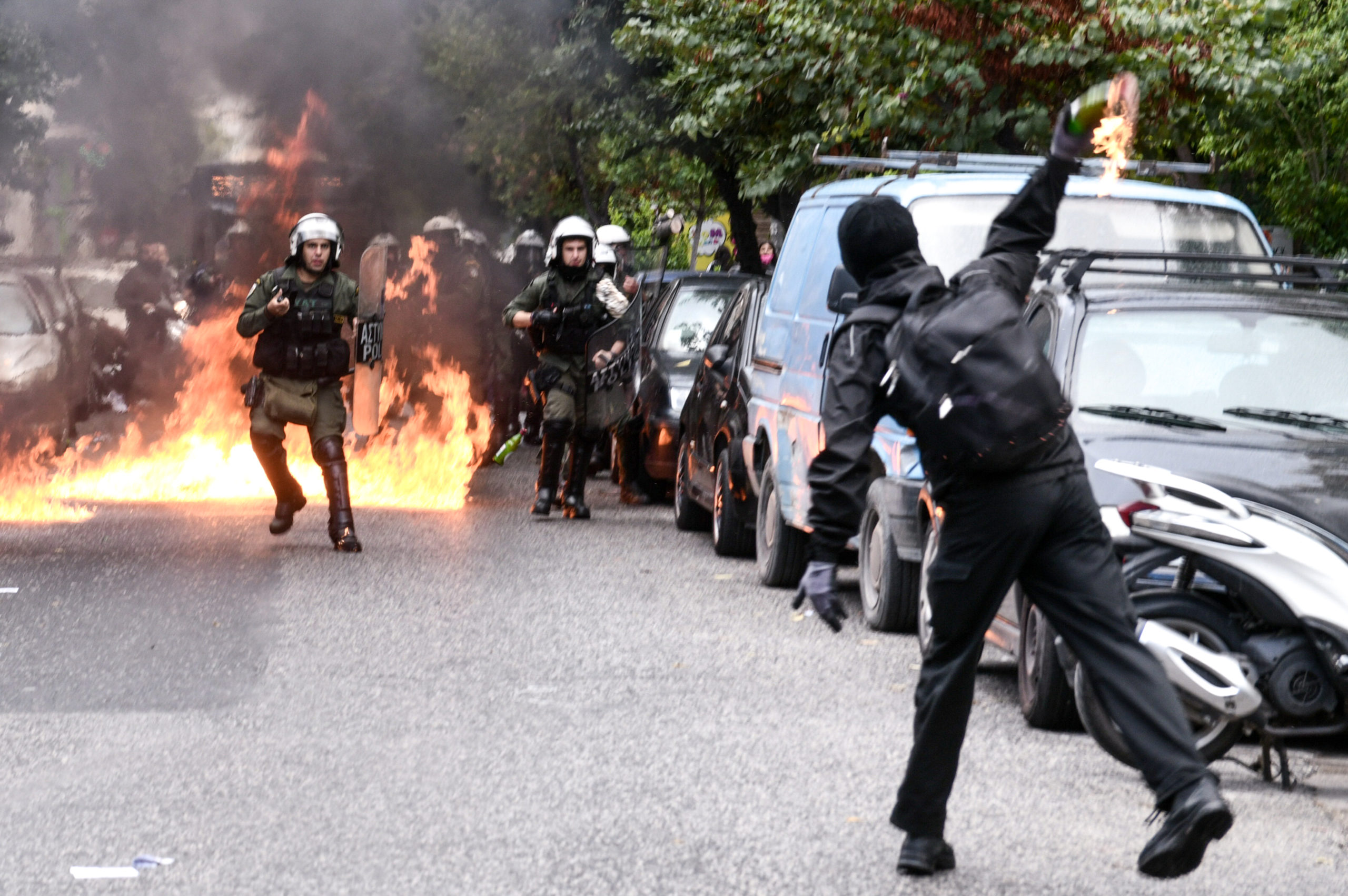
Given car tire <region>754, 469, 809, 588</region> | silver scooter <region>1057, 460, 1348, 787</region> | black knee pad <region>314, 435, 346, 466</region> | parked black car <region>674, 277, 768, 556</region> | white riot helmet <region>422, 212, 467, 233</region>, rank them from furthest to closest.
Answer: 1. white riot helmet <region>422, 212, 467, 233</region>
2. black knee pad <region>314, 435, 346, 466</region>
3. parked black car <region>674, 277, 768, 556</region>
4. car tire <region>754, 469, 809, 588</region>
5. silver scooter <region>1057, 460, 1348, 787</region>

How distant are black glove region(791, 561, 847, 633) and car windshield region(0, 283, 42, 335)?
43.3ft

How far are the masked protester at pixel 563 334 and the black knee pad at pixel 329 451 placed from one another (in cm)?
189

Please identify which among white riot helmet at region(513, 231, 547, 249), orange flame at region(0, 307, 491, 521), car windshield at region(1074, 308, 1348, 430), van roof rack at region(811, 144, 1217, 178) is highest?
van roof rack at region(811, 144, 1217, 178)

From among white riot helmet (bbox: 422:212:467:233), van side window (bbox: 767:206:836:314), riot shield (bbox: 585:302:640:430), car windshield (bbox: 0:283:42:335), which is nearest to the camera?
van side window (bbox: 767:206:836:314)

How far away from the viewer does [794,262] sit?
10188mm

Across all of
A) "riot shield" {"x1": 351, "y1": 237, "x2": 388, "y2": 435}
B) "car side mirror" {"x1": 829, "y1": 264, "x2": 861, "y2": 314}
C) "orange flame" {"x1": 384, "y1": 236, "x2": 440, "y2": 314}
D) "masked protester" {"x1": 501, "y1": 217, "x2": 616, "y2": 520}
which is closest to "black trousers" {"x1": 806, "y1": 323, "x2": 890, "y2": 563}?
"car side mirror" {"x1": 829, "y1": 264, "x2": 861, "y2": 314}

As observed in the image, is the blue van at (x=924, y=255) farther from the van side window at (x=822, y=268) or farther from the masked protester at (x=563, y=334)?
the masked protester at (x=563, y=334)

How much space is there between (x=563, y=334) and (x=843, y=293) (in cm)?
609

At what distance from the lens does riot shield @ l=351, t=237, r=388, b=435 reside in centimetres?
1211

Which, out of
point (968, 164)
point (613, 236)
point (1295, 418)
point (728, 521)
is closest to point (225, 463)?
point (613, 236)

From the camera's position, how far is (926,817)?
16.4ft

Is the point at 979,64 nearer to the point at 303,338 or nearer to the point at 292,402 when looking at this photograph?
the point at 303,338

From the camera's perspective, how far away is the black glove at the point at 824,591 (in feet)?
15.7

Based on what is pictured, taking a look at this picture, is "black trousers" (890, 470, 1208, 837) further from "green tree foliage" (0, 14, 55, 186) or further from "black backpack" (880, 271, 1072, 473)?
"green tree foliage" (0, 14, 55, 186)
